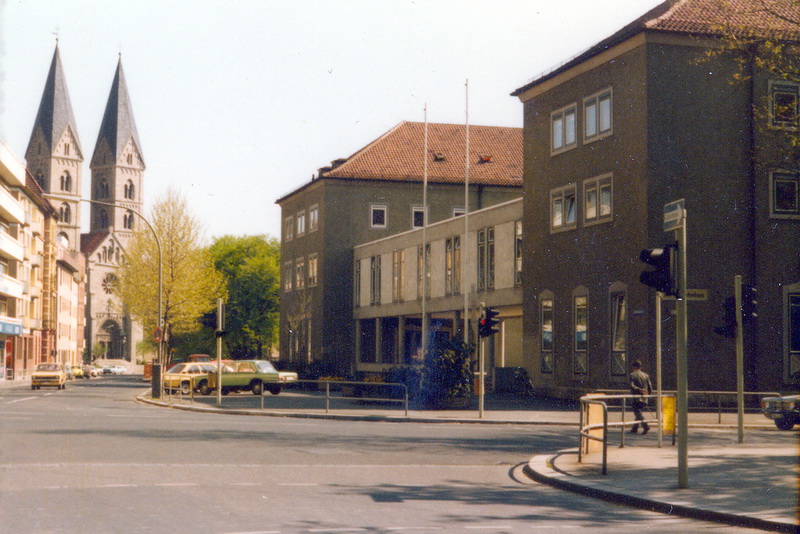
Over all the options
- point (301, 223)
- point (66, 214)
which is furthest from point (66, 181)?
point (301, 223)

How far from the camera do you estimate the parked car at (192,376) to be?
4594 cm

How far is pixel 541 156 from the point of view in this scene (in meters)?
41.8

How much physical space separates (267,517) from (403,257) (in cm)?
5021

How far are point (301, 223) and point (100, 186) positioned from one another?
4021 inches

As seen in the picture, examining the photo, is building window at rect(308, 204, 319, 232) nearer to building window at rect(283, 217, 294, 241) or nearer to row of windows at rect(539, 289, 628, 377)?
building window at rect(283, 217, 294, 241)

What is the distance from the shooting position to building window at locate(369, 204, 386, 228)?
67500mm

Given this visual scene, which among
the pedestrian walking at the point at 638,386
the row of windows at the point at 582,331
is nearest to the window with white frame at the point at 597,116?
the row of windows at the point at 582,331

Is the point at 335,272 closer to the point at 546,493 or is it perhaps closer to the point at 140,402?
the point at 140,402

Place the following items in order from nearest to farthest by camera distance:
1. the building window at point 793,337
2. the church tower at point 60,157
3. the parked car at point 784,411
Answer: the parked car at point 784,411, the building window at point 793,337, the church tower at point 60,157

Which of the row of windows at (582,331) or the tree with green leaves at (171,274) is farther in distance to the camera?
the tree with green leaves at (171,274)

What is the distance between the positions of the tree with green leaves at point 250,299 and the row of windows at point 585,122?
173 ft

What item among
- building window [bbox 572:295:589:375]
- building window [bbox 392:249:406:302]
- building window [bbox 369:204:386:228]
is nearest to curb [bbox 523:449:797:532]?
building window [bbox 572:295:589:375]

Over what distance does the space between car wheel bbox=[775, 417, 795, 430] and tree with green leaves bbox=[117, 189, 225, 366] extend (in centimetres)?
4697

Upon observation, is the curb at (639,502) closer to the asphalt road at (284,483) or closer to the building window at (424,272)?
the asphalt road at (284,483)
